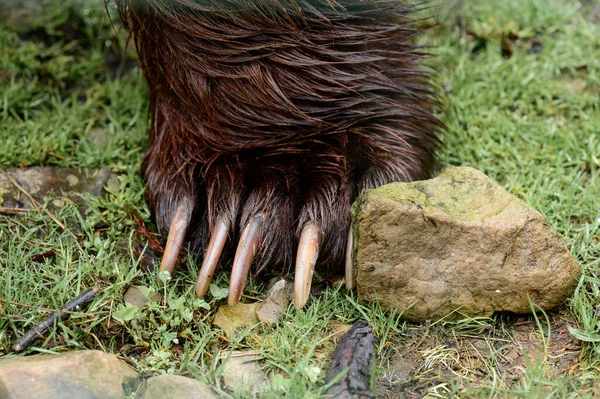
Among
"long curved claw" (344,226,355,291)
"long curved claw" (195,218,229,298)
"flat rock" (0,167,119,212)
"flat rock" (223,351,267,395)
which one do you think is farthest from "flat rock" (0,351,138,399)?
"flat rock" (0,167,119,212)

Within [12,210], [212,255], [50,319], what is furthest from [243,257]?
[12,210]

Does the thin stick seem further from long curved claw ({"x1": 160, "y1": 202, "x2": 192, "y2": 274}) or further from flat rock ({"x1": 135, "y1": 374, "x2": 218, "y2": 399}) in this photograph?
flat rock ({"x1": 135, "y1": 374, "x2": 218, "y2": 399})

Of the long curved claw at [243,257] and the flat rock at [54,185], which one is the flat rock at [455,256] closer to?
the long curved claw at [243,257]

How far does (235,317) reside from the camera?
2.37 meters

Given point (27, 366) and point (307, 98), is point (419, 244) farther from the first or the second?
point (27, 366)

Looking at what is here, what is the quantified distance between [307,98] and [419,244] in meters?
Result: 0.64

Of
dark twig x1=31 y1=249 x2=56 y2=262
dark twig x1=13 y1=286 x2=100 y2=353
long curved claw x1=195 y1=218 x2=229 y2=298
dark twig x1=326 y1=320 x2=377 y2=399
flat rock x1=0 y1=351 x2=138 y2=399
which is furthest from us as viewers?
dark twig x1=31 y1=249 x2=56 y2=262

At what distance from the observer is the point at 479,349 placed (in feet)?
7.48

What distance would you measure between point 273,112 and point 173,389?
0.99m

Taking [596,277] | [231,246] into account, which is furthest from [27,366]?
[596,277]

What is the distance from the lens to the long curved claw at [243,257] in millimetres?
2328

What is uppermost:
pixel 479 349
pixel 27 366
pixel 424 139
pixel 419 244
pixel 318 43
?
pixel 318 43

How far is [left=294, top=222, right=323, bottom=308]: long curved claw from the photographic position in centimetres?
230

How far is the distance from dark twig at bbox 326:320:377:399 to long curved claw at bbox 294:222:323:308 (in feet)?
0.67
